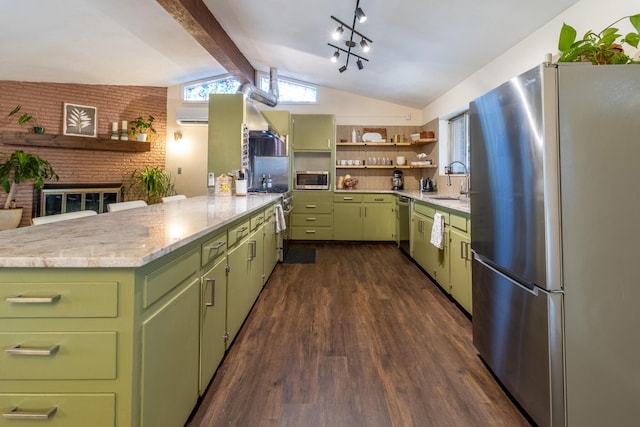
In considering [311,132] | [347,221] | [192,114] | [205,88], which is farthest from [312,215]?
[205,88]

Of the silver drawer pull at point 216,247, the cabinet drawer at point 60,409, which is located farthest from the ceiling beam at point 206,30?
the cabinet drawer at point 60,409

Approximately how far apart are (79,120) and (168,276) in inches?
258

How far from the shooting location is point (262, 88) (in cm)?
663

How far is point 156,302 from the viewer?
1028 millimetres

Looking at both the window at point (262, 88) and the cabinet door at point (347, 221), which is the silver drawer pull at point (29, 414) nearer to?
the cabinet door at point (347, 221)

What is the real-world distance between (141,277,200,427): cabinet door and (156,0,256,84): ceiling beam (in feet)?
10.3

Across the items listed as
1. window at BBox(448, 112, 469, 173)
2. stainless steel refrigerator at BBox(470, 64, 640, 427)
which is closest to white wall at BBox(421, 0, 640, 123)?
window at BBox(448, 112, 469, 173)

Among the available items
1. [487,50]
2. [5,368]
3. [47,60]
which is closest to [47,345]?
[5,368]

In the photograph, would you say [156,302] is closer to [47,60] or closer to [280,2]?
[280,2]

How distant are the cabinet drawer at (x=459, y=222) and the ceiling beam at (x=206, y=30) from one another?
326cm

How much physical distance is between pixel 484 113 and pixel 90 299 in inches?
73.0

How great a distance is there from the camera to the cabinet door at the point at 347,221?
216 inches

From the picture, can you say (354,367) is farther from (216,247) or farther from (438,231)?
(438,231)

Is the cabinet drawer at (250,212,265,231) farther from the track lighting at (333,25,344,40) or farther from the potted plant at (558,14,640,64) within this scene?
the potted plant at (558,14,640,64)
